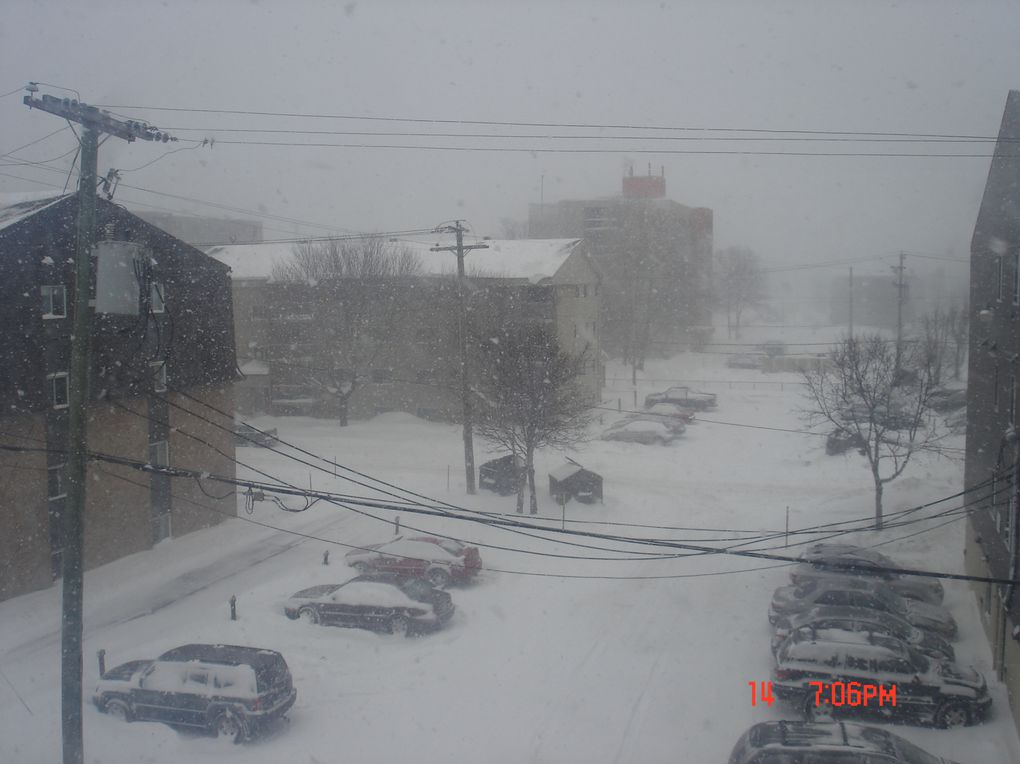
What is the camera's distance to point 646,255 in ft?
167

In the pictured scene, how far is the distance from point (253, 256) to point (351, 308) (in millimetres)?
7531

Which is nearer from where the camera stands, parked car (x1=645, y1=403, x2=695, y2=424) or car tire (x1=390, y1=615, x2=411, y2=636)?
car tire (x1=390, y1=615, x2=411, y2=636)

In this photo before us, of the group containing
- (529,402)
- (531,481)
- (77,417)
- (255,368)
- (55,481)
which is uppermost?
(77,417)

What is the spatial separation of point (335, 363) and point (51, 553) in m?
16.8

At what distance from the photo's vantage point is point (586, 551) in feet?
52.3

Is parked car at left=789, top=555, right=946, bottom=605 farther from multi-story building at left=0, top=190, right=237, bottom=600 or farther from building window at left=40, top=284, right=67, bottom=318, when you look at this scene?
building window at left=40, top=284, right=67, bottom=318

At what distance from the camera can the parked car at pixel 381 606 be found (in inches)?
471

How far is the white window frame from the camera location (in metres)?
13.4

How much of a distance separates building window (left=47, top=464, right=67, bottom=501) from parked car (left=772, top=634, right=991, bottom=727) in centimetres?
1197

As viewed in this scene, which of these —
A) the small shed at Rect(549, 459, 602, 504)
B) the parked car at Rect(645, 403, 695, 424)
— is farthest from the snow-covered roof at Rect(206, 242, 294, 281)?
the small shed at Rect(549, 459, 602, 504)

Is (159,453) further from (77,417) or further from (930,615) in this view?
(930,615)

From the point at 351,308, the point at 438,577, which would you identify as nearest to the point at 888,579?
the point at 438,577

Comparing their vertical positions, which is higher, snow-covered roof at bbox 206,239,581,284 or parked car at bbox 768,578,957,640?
snow-covered roof at bbox 206,239,581,284

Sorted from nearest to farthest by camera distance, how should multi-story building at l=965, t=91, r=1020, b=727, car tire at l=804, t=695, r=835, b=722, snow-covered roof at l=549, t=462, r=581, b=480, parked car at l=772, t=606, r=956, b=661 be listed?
car tire at l=804, t=695, r=835, b=722
multi-story building at l=965, t=91, r=1020, b=727
parked car at l=772, t=606, r=956, b=661
snow-covered roof at l=549, t=462, r=581, b=480
